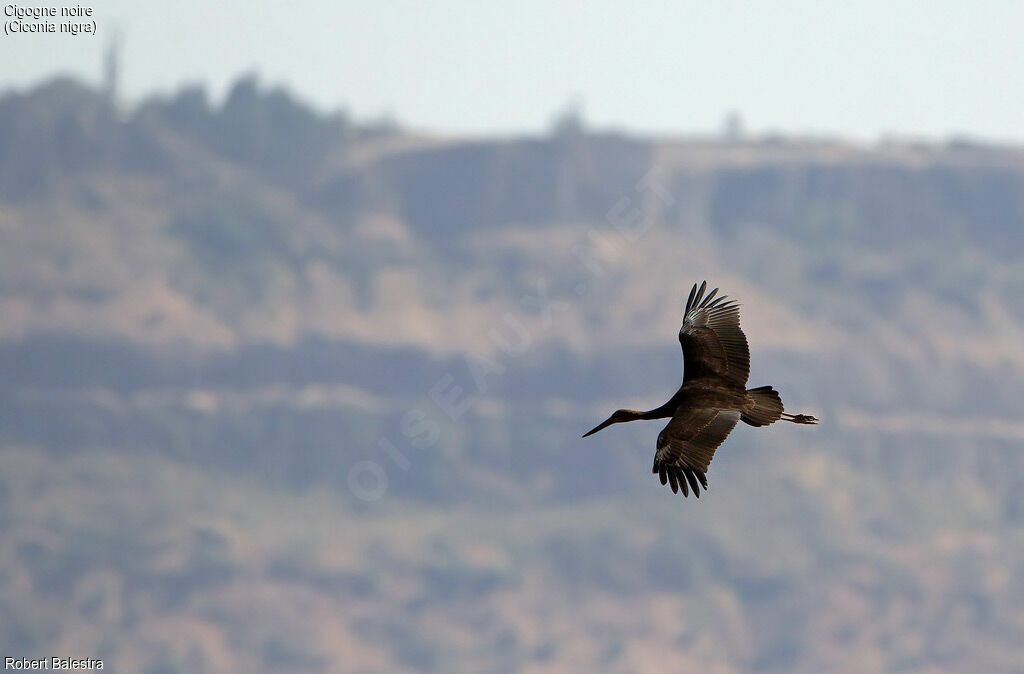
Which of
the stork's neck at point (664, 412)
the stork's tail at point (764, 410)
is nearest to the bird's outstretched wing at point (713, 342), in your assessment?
the stork's neck at point (664, 412)

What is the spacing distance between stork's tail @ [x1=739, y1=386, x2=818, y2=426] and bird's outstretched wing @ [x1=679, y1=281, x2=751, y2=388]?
889 mm

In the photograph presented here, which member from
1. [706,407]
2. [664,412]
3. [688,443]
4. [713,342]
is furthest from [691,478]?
[713,342]

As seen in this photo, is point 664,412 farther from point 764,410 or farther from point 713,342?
point 713,342

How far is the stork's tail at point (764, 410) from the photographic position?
27641mm

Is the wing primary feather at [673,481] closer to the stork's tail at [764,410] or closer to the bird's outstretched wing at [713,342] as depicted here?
the stork's tail at [764,410]

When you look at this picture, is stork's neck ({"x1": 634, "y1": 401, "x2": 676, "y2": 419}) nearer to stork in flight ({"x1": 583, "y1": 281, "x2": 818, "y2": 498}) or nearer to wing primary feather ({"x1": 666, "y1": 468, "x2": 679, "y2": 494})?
stork in flight ({"x1": 583, "y1": 281, "x2": 818, "y2": 498})

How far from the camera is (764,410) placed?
27.8m

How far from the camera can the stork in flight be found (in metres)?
27.7

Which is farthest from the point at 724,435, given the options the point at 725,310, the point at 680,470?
the point at 725,310

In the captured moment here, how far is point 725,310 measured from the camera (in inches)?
1188

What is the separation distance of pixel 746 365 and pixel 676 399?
1.61 meters

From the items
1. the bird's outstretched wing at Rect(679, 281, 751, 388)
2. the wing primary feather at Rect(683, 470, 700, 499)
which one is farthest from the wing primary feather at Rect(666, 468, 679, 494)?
the bird's outstretched wing at Rect(679, 281, 751, 388)

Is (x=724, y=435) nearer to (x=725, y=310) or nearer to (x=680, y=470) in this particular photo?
(x=680, y=470)

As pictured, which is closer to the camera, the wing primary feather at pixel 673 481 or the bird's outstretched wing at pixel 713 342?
the wing primary feather at pixel 673 481
